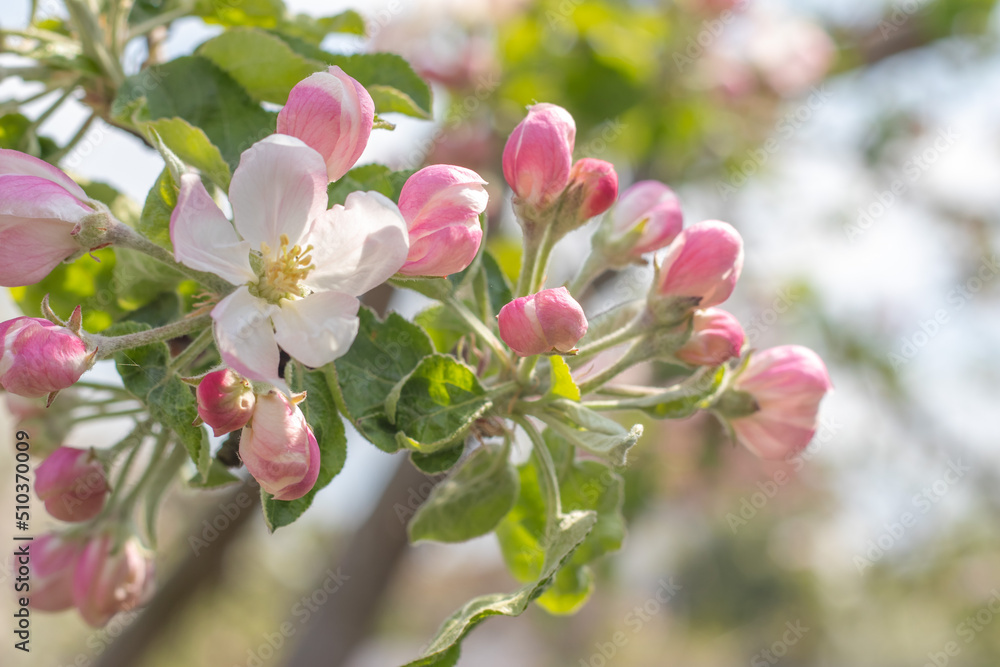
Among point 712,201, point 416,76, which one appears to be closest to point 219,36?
point 416,76

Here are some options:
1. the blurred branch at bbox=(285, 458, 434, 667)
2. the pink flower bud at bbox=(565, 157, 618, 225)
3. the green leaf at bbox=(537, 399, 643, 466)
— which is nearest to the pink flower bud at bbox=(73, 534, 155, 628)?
the green leaf at bbox=(537, 399, 643, 466)

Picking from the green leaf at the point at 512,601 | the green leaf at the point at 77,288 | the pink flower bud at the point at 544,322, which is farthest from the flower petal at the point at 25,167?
the green leaf at the point at 512,601

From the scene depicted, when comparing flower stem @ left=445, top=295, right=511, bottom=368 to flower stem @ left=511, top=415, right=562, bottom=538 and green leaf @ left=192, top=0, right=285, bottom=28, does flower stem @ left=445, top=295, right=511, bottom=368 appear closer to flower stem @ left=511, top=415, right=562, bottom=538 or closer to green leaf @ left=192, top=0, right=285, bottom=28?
flower stem @ left=511, top=415, right=562, bottom=538

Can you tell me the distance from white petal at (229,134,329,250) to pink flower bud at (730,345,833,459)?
557mm

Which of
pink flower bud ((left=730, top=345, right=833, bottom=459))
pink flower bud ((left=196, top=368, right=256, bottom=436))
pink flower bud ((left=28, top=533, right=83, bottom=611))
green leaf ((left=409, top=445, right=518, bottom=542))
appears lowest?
pink flower bud ((left=28, top=533, right=83, bottom=611))

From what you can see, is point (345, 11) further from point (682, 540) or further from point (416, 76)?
point (682, 540)

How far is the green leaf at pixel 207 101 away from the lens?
3.09 ft

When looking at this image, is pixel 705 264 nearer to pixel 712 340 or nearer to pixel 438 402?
pixel 712 340

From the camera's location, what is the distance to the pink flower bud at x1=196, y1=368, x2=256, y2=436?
64 cm

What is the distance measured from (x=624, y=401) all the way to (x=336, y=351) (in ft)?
1.18

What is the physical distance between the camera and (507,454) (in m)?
0.98

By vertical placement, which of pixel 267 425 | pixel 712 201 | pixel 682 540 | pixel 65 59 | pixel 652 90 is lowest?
pixel 682 540

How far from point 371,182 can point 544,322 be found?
12.7 inches

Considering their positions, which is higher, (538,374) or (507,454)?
(538,374)
